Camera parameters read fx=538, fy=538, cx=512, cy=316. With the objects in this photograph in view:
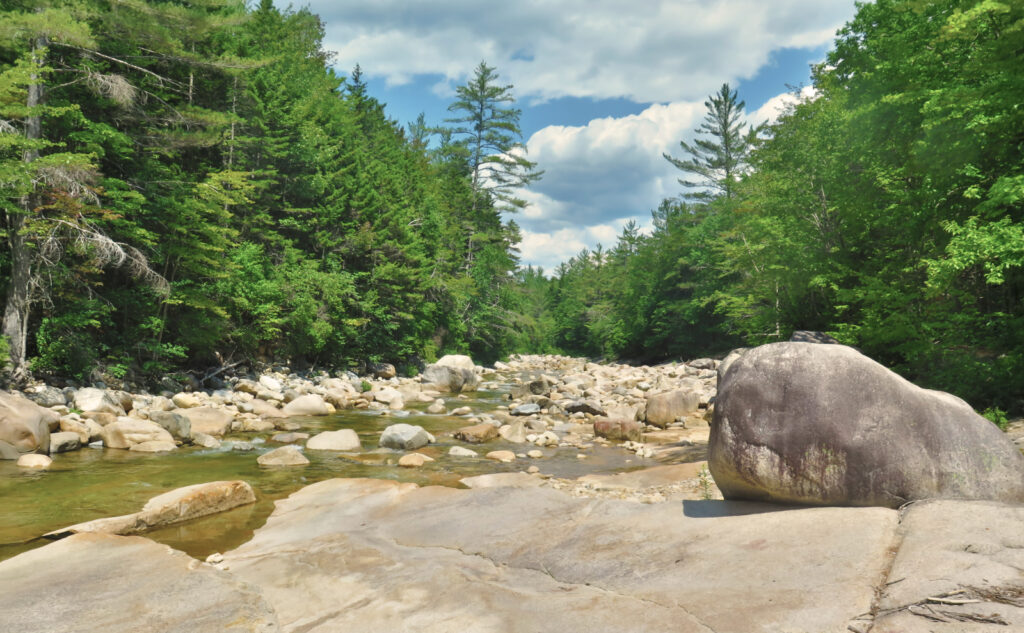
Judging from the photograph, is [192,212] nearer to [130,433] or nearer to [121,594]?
[130,433]

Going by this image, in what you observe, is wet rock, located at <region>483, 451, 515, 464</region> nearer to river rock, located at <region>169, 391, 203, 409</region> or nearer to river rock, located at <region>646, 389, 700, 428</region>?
river rock, located at <region>646, 389, 700, 428</region>

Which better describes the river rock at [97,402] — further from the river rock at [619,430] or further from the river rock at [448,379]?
the river rock at [448,379]

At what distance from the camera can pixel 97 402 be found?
1199 cm

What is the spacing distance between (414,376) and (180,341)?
38.1 ft

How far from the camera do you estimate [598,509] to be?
5.36 m

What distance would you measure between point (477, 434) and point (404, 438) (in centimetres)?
194

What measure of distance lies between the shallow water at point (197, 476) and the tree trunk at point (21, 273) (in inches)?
185

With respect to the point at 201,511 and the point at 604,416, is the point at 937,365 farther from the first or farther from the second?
the point at 201,511

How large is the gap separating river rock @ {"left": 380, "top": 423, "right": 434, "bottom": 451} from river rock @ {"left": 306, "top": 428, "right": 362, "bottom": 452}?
0.59m

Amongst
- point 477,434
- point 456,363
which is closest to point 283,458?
point 477,434

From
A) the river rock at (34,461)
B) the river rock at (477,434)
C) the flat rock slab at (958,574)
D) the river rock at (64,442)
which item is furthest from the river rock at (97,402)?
the flat rock slab at (958,574)

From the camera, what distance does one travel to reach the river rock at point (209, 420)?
11829mm

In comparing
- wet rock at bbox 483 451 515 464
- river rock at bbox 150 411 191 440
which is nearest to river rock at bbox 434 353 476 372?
wet rock at bbox 483 451 515 464

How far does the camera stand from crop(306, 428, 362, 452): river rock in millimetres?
11039
